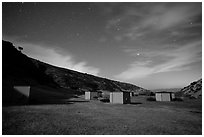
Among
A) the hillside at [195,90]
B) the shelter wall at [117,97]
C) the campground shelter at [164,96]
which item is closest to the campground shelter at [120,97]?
the shelter wall at [117,97]

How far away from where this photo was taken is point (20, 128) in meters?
7.81

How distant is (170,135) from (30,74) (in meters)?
62.3

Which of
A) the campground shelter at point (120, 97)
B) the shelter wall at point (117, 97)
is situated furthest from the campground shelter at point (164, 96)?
the shelter wall at point (117, 97)

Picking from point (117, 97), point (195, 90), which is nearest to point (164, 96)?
point (117, 97)

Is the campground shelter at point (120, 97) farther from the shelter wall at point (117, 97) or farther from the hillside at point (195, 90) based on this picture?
the hillside at point (195, 90)

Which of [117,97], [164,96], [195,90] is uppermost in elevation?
[195,90]

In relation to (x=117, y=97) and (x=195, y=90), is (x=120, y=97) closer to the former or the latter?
(x=117, y=97)

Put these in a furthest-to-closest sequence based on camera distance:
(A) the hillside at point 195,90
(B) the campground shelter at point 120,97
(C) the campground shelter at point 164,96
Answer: (A) the hillside at point 195,90
(C) the campground shelter at point 164,96
(B) the campground shelter at point 120,97

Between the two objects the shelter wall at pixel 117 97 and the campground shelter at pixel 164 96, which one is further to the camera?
the campground shelter at pixel 164 96

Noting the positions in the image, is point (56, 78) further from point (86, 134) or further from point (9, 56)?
point (86, 134)

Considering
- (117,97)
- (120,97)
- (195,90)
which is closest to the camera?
(120,97)

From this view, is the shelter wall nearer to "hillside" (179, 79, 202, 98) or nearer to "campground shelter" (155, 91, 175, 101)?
"campground shelter" (155, 91, 175, 101)

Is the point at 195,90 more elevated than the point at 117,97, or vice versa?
the point at 195,90

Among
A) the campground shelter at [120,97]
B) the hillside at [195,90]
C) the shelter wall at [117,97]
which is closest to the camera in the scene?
the campground shelter at [120,97]
